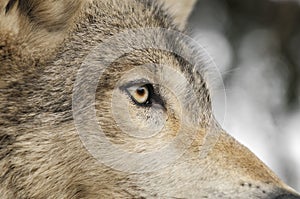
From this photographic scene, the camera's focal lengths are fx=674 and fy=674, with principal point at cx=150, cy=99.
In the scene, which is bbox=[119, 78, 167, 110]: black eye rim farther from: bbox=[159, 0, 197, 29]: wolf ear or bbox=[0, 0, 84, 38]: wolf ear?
bbox=[159, 0, 197, 29]: wolf ear

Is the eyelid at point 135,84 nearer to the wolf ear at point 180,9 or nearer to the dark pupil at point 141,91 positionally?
the dark pupil at point 141,91

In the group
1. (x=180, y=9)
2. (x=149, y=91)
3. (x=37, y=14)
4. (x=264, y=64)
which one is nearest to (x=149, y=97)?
(x=149, y=91)

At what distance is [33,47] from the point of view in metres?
3.24

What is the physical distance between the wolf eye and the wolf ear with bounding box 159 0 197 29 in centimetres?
89

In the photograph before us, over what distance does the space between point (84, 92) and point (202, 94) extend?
28.4 inches

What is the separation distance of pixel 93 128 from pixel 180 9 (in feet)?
5.01

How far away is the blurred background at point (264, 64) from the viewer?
10.1 meters

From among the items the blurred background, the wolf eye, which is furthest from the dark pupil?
the blurred background

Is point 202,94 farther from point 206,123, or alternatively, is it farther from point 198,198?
point 198,198

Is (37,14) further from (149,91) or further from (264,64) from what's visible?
(264,64)

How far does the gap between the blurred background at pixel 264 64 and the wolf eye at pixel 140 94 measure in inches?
230

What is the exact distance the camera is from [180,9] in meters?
4.52

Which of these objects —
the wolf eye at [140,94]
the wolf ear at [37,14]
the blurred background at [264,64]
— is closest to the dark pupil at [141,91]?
the wolf eye at [140,94]

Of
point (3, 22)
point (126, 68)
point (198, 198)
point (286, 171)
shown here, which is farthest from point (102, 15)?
point (286, 171)
